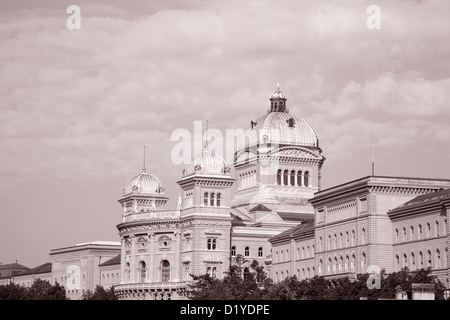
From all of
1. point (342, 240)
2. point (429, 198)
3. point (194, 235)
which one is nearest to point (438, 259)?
point (429, 198)

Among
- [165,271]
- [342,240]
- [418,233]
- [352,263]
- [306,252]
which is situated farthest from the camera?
[165,271]

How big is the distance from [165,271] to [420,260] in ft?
205

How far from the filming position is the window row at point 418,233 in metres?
129

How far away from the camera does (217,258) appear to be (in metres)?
178

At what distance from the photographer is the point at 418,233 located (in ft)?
436

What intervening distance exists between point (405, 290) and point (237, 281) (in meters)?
38.6

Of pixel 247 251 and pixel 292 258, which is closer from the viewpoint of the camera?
pixel 292 258

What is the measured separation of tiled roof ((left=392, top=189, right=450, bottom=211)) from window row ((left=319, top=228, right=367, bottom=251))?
5.95 meters

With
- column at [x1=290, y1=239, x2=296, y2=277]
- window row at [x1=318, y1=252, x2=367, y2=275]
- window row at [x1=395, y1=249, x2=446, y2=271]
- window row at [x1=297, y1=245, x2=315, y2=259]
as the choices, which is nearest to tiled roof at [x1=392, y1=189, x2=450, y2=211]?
window row at [x1=395, y1=249, x2=446, y2=271]

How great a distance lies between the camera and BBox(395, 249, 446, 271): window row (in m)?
128

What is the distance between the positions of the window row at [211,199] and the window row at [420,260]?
1906 inches

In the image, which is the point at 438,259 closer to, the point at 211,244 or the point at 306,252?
the point at 306,252
